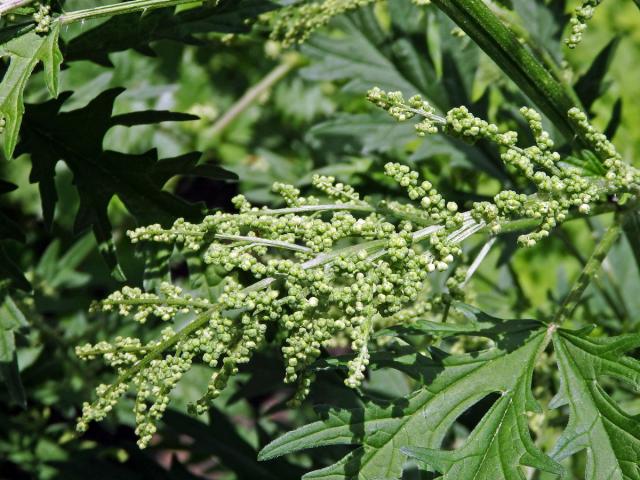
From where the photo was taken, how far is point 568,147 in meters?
2.21

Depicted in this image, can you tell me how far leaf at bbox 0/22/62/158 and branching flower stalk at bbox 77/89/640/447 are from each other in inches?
12.1

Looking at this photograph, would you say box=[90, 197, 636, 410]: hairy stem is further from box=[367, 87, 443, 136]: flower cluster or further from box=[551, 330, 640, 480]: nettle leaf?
box=[551, 330, 640, 480]: nettle leaf

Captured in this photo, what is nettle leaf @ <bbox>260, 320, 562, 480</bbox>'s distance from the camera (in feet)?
5.21

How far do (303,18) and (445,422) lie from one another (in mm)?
1100

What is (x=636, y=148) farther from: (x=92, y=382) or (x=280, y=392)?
(x=92, y=382)

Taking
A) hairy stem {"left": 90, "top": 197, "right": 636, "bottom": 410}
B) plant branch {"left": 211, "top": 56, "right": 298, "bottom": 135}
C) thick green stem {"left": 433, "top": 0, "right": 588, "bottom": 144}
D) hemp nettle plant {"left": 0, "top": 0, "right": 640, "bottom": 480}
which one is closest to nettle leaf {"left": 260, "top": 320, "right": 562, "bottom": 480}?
hemp nettle plant {"left": 0, "top": 0, "right": 640, "bottom": 480}

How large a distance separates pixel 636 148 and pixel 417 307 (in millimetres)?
3251

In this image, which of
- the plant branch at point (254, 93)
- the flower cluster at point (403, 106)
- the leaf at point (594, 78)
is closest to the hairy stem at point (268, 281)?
the flower cluster at point (403, 106)

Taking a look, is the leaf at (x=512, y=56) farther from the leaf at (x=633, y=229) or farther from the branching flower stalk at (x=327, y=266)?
the leaf at (x=633, y=229)

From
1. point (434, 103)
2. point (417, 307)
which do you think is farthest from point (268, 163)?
point (417, 307)

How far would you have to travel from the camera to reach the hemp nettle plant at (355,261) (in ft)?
4.94

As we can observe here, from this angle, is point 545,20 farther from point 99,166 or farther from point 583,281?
Result: point 99,166

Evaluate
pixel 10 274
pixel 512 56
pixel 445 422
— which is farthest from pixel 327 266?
pixel 10 274

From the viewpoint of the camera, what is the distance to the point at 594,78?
2.32 m
